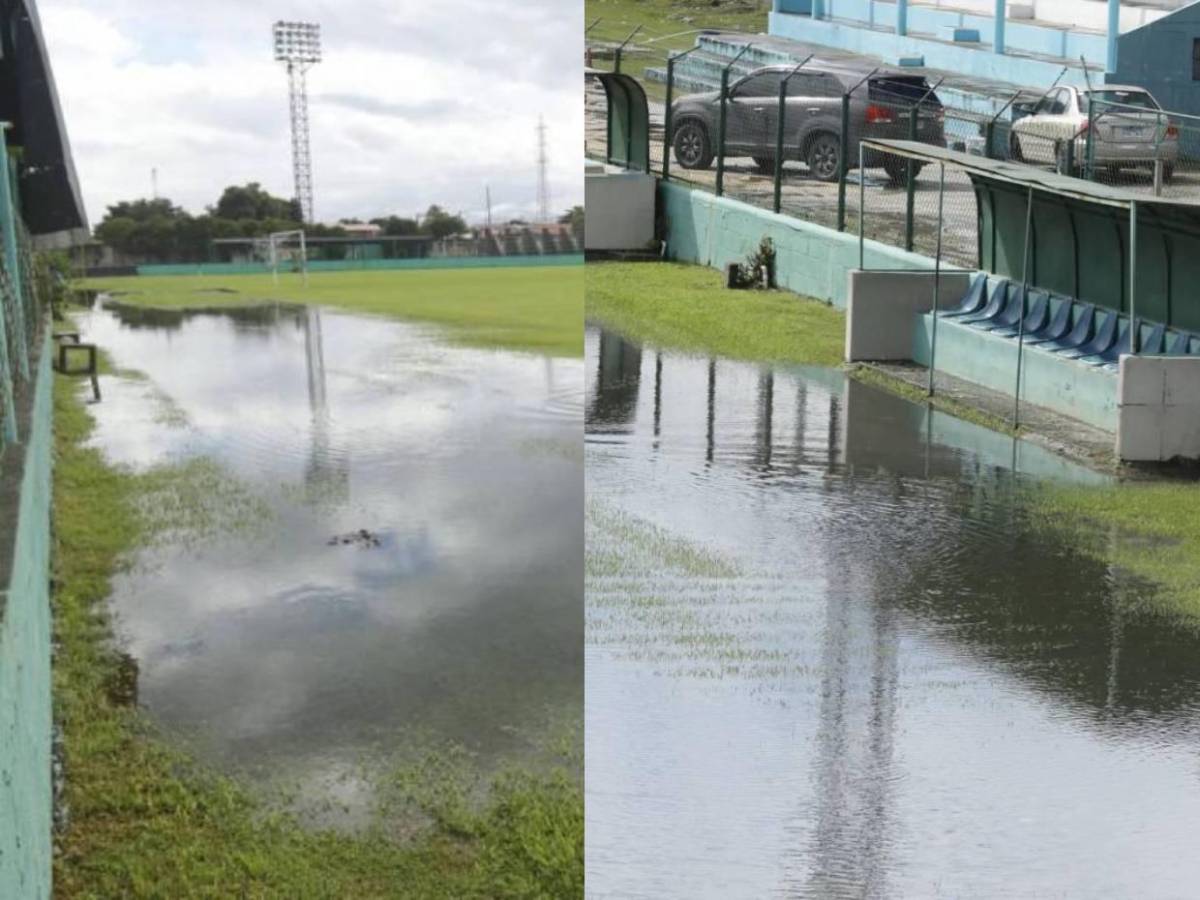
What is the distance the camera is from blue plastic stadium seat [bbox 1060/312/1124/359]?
1078 cm

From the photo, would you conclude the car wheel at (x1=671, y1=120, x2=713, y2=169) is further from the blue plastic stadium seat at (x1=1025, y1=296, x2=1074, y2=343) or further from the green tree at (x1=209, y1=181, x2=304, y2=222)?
the green tree at (x1=209, y1=181, x2=304, y2=222)

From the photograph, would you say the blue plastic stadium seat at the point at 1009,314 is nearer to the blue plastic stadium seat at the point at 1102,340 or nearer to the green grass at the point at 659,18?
the blue plastic stadium seat at the point at 1102,340

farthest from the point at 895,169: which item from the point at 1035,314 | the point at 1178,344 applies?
the point at 1178,344

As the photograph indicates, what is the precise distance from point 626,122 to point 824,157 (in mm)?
1614

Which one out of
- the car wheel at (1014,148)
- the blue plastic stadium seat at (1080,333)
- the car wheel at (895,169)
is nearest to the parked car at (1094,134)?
the car wheel at (1014,148)

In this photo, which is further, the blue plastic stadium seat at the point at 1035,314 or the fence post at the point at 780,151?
the fence post at the point at 780,151

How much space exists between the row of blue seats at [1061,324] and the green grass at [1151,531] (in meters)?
0.75

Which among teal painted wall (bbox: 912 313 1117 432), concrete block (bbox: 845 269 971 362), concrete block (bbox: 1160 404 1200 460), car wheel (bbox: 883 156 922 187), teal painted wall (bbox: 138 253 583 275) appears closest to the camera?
teal painted wall (bbox: 138 253 583 275)

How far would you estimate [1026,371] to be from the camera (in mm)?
10852

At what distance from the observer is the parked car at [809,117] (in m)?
15.2

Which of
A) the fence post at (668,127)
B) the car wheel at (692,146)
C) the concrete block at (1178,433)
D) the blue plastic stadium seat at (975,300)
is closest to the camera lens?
the concrete block at (1178,433)

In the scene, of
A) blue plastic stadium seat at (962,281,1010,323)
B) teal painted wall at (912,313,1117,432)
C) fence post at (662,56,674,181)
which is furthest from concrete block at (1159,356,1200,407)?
fence post at (662,56,674,181)

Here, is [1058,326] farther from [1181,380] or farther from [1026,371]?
[1181,380]

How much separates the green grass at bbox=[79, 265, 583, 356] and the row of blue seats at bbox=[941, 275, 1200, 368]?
20.7 ft
